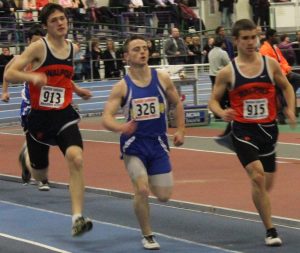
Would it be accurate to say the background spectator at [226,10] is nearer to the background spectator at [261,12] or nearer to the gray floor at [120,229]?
the background spectator at [261,12]

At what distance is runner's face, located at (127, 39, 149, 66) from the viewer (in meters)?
9.23

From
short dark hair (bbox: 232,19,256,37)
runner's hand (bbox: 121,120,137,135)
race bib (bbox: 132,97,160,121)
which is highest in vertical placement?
→ short dark hair (bbox: 232,19,256,37)

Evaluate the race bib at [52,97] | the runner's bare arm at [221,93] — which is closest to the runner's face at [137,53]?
the runner's bare arm at [221,93]

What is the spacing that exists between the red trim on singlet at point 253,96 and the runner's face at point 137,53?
904 millimetres

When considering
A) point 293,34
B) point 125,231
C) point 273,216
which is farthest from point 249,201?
point 293,34

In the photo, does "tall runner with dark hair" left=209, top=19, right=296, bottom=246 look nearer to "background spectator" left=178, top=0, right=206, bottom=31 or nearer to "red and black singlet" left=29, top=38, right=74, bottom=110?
"red and black singlet" left=29, top=38, right=74, bottom=110

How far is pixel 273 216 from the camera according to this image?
1061 cm

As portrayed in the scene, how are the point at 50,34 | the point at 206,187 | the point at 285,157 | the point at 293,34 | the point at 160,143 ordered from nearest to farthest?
the point at 160,143
the point at 50,34
the point at 206,187
the point at 285,157
the point at 293,34

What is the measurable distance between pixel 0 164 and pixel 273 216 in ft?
23.3

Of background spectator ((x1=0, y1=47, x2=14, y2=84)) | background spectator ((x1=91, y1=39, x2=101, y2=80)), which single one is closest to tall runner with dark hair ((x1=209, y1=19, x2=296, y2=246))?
background spectator ((x1=0, y1=47, x2=14, y2=84))

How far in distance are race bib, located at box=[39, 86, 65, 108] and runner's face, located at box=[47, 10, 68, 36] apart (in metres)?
0.53

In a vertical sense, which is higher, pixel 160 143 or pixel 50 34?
pixel 50 34

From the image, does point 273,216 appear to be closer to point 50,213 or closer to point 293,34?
point 50,213

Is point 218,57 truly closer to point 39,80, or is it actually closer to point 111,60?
point 111,60
